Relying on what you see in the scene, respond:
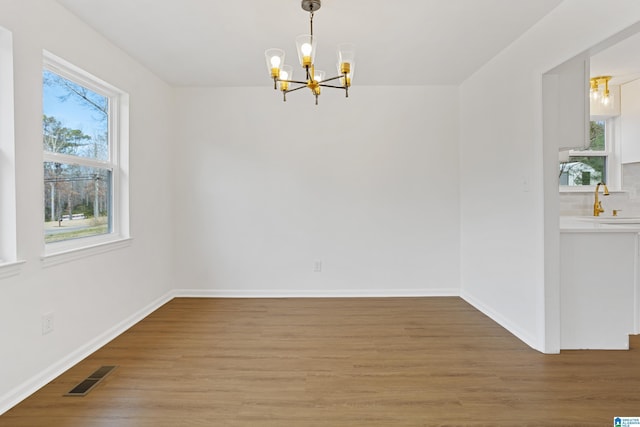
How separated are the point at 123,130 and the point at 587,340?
14.3 feet

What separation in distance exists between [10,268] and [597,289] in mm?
3969

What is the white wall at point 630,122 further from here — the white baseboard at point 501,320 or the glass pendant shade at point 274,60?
the glass pendant shade at point 274,60

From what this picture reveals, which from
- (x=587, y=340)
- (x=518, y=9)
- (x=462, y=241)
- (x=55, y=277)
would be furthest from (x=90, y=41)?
(x=587, y=340)

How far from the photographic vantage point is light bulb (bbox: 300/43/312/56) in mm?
2198

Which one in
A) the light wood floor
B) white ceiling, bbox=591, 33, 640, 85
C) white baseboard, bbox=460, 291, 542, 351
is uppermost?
white ceiling, bbox=591, 33, 640, 85

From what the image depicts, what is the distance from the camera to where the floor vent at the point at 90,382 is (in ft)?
7.02

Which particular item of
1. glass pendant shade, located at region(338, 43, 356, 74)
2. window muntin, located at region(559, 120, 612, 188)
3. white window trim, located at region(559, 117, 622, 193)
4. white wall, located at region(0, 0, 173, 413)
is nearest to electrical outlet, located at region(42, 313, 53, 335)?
white wall, located at region(0, 0, 173, 413)

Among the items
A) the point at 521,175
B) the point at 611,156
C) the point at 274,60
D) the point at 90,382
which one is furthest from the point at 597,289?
the point at 90,382

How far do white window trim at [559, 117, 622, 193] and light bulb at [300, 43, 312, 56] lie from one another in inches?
151

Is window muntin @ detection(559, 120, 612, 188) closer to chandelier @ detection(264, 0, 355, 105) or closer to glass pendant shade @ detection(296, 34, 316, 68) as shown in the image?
chandelier @ detection(264, 0, 355, 105)

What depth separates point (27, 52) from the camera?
2.13 meters

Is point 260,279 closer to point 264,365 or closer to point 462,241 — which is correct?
point 264,365

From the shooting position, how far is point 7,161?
204 centimetres

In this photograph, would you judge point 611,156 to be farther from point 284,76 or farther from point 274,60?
point 274,60
